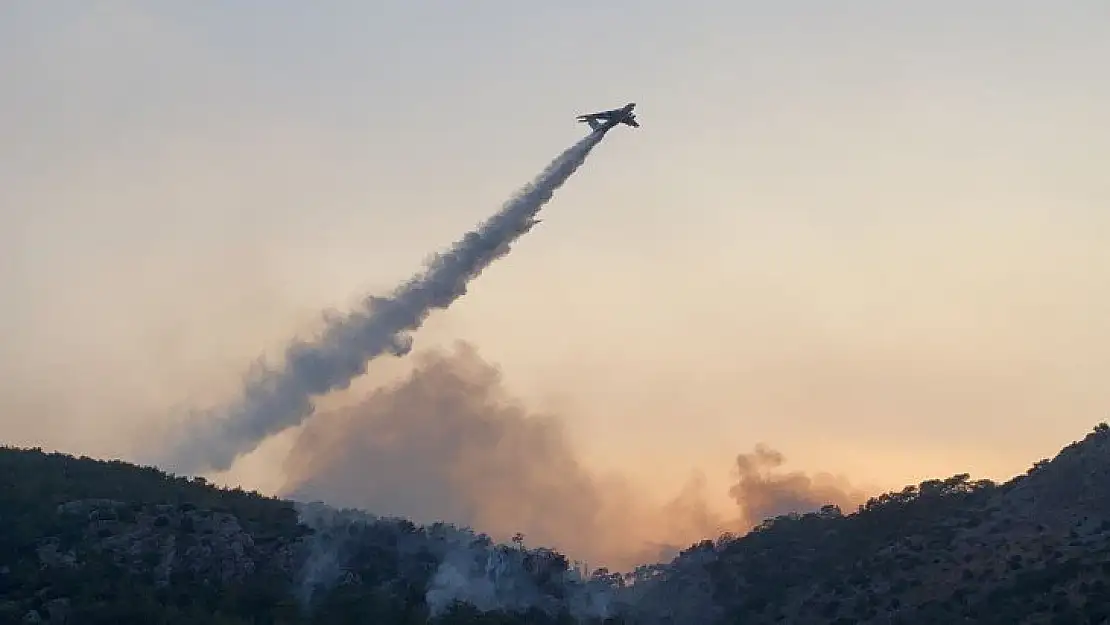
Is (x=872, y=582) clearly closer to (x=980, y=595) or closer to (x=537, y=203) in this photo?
(x=980, y=595)

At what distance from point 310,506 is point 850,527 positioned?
1809 inches

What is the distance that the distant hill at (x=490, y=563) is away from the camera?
90000mm

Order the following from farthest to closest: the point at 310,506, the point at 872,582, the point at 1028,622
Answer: the point at 310,506 < the point at 872,582 < the point at 1028,622

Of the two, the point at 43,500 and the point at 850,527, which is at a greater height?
the point at 43,500

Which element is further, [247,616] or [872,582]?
[872,582]

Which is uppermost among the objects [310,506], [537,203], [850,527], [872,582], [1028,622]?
[537,203]

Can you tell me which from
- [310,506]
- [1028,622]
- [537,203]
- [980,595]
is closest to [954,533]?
[980,595]

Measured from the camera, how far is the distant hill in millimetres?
90000

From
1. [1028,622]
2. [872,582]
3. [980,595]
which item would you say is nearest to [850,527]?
[872,582]

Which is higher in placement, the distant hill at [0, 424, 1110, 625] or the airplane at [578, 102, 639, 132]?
the airplane at [578, 102, 639, 132]

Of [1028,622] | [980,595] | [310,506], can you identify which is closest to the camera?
[1028,622]

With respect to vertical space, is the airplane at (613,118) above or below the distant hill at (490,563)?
above

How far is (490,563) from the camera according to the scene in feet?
352

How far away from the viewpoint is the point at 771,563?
368 feet
